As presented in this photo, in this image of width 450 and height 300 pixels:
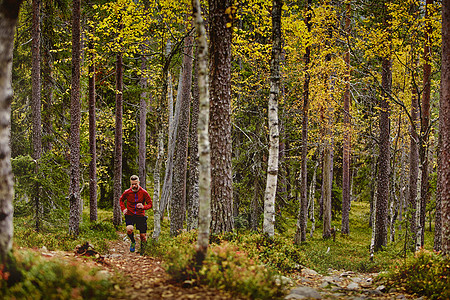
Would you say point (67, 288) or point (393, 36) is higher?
point (393, 36)

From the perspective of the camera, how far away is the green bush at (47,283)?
13.6 feet

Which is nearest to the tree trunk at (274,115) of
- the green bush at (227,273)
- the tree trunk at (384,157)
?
the green bush at (227,273)

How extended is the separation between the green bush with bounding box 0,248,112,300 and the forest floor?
335 millimetres

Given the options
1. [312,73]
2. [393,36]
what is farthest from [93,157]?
[393,36]

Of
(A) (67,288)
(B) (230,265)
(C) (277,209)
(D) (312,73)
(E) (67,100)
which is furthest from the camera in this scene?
(E) (67,100)

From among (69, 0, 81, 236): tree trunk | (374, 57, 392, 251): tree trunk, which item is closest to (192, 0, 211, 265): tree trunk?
(69, 0, 81, 236): tree trunk

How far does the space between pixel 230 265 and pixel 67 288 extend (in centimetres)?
247

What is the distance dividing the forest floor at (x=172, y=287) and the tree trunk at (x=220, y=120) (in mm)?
1992

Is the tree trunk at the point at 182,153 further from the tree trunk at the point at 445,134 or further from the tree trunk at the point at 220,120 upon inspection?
the tree trunk at the point at 445,134

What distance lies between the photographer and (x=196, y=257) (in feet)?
19.2

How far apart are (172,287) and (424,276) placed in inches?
211

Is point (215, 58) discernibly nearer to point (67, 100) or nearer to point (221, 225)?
point (221, 225)

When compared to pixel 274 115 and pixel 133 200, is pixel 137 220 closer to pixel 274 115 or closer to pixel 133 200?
pixel 133 200

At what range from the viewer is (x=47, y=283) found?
172 inches
